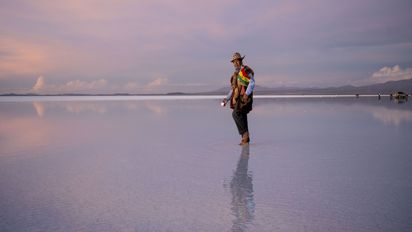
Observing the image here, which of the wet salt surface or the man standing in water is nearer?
the wet salt surface

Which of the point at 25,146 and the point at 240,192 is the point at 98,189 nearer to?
the point at 240,192

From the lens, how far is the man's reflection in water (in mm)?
3943

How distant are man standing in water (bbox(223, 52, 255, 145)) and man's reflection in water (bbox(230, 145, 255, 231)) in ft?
9.73

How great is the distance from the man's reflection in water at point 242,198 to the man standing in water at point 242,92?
2967mm

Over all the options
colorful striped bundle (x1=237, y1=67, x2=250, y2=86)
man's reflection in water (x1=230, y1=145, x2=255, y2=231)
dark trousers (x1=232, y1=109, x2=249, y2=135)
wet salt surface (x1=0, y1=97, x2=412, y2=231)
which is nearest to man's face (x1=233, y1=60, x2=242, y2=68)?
colorful striped bundle (x1=237, y1=67, x2=250, y2=86)

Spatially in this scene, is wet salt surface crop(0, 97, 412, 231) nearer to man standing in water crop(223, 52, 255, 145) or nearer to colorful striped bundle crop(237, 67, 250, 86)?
man standing in water crop(223, 52, 255, 145)

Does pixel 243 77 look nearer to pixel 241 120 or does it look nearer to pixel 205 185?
pixel 241 120

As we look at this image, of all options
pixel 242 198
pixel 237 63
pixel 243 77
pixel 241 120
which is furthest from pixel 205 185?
pixel 237 63

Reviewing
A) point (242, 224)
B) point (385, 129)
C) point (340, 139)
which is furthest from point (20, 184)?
point (385, 129)

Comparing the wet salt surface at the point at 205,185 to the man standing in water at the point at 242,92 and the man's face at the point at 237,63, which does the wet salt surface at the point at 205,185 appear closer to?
the man standing in water at the point at 242,92

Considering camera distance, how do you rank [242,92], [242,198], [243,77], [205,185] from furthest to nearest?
[242,92], [243,77], [205,185], [242,198]

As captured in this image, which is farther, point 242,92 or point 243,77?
point 242,92

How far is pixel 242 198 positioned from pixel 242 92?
5.31 meters

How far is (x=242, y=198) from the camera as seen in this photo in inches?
188
